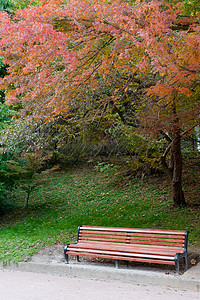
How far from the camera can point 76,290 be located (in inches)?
209

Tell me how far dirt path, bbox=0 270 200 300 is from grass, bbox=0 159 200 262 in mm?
1616

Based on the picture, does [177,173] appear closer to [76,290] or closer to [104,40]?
[104,40]

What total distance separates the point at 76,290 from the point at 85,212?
680cm

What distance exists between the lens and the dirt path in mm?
4750

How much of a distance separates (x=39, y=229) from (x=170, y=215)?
447cm

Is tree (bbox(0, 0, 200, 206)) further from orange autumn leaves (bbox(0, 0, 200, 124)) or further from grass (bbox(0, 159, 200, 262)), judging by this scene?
grass (bbox(0, 159, 200, 262))

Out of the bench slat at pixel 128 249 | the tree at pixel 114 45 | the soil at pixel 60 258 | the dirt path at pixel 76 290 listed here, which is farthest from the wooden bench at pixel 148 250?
the tree at pixel 114 45

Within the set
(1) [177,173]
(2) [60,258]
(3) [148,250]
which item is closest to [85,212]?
(1) [177,173]

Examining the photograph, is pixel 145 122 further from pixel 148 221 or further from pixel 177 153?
pixel 148 221

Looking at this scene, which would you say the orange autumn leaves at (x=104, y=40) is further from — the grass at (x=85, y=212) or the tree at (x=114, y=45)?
the grass at (x=85, y=212)

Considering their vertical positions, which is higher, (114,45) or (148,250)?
(114,45)

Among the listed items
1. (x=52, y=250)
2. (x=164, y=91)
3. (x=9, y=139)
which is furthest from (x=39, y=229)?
(x=164, y=91)

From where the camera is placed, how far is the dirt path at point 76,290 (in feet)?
15.6

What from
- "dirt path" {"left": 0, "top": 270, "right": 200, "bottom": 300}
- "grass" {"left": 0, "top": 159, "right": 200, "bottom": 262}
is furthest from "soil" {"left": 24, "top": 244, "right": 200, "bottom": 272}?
"dirt path" {"left": 0, "top": 270, "right": 200, "bottom": 300}
